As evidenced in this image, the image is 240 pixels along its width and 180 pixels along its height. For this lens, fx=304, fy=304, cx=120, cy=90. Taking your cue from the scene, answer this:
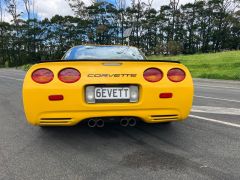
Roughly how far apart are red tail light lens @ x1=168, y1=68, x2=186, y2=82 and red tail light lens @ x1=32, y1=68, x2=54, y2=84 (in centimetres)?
142

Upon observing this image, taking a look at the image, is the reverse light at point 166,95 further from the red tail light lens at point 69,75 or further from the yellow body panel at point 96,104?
the red tail light lens at point 69,75

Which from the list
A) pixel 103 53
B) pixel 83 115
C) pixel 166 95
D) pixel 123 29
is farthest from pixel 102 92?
pixel 123 29

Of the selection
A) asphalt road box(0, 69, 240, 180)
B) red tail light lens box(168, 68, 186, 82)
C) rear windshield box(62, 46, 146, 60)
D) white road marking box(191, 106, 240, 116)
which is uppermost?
rear windshield box(62, 46, 146, 60)

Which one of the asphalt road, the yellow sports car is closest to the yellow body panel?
the yellow sports car

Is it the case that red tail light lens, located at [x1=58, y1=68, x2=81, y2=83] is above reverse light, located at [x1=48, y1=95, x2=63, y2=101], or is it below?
above

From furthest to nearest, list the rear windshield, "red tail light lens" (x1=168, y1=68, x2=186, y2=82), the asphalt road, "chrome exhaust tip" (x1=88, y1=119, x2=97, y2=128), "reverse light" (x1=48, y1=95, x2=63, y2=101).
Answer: the rear windshield → "red tail light lens" (x1=168, y1=68, x2=186, y2=82) → "chrome exhaust tip" (x1=88, y1=119, x2=97, y2=128) → "reverse light" (x1=48, y1=95, x2=63, y2=101) → the asphalt road

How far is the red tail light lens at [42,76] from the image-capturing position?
3.50 meters

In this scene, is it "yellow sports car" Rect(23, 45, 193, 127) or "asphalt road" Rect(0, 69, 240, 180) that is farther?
"yellow sports car" Rect(23, 45, 193, 127)

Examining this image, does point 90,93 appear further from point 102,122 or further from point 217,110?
point 217,110

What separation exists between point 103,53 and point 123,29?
70111 millimetres

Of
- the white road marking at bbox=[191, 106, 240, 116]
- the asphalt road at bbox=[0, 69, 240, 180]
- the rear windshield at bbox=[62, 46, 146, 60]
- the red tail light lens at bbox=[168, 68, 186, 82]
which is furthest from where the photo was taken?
the white road marking at bbox=[191, 106, 240, 116]

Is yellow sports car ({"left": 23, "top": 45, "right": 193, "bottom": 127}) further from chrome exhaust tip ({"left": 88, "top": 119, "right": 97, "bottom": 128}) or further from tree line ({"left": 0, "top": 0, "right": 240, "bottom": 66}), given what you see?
tree line ({"left": 0, "top": 0, "right": 240, "bottom": 66})

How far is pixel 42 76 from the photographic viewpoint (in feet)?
11.6

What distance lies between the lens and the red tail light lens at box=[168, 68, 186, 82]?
12.2 ft
